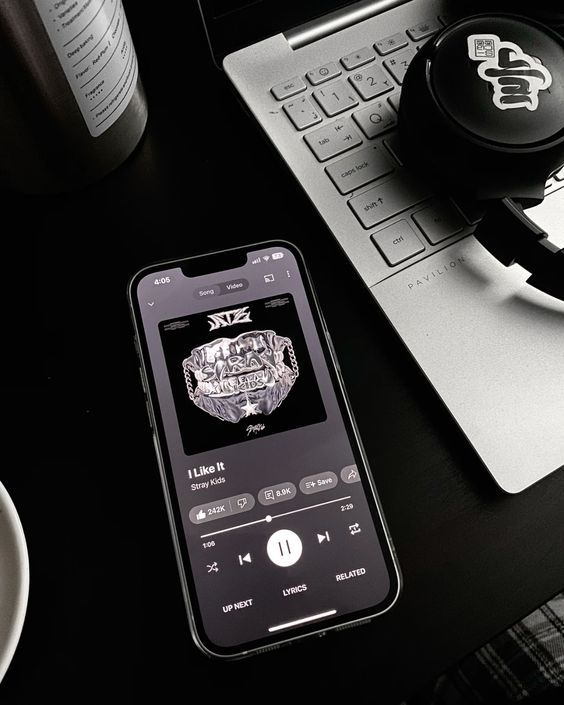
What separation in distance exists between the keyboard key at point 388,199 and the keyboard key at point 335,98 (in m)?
0.06

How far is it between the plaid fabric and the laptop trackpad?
0.85ft

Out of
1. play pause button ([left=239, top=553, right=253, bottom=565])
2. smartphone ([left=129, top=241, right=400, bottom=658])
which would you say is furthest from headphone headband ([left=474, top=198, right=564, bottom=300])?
play pause button ([left=239, top=553, right=253, bottom=565])

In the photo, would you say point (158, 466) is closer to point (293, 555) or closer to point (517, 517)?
point (293, 555)

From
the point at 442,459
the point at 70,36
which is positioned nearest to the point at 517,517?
the point at 442,459

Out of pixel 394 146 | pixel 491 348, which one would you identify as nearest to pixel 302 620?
pixel 491 348

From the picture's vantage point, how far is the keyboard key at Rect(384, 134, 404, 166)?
1.30ft

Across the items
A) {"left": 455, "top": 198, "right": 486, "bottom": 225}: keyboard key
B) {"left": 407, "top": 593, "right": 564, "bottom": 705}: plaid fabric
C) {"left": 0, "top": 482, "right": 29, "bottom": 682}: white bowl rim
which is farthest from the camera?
{"left": 407, "top": 593, "right": 564, "bottom": 705}: plaid fabric

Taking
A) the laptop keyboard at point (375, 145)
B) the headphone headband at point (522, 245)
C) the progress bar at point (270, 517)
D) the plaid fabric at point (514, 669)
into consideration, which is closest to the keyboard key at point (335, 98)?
the laptop keyboard at point (375, 145)

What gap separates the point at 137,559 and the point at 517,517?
0.19 m

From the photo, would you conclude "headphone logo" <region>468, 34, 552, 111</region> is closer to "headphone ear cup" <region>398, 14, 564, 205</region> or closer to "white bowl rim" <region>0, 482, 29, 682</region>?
"headphone ear cup" <region>398, 14, 564, 205</region>

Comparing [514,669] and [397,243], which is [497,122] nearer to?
[397,243]

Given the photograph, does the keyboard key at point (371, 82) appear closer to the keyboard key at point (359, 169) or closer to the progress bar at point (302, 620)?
the keyboard key at point (359, 169)

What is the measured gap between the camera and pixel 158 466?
1.12ft

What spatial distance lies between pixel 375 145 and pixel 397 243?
0.07m
